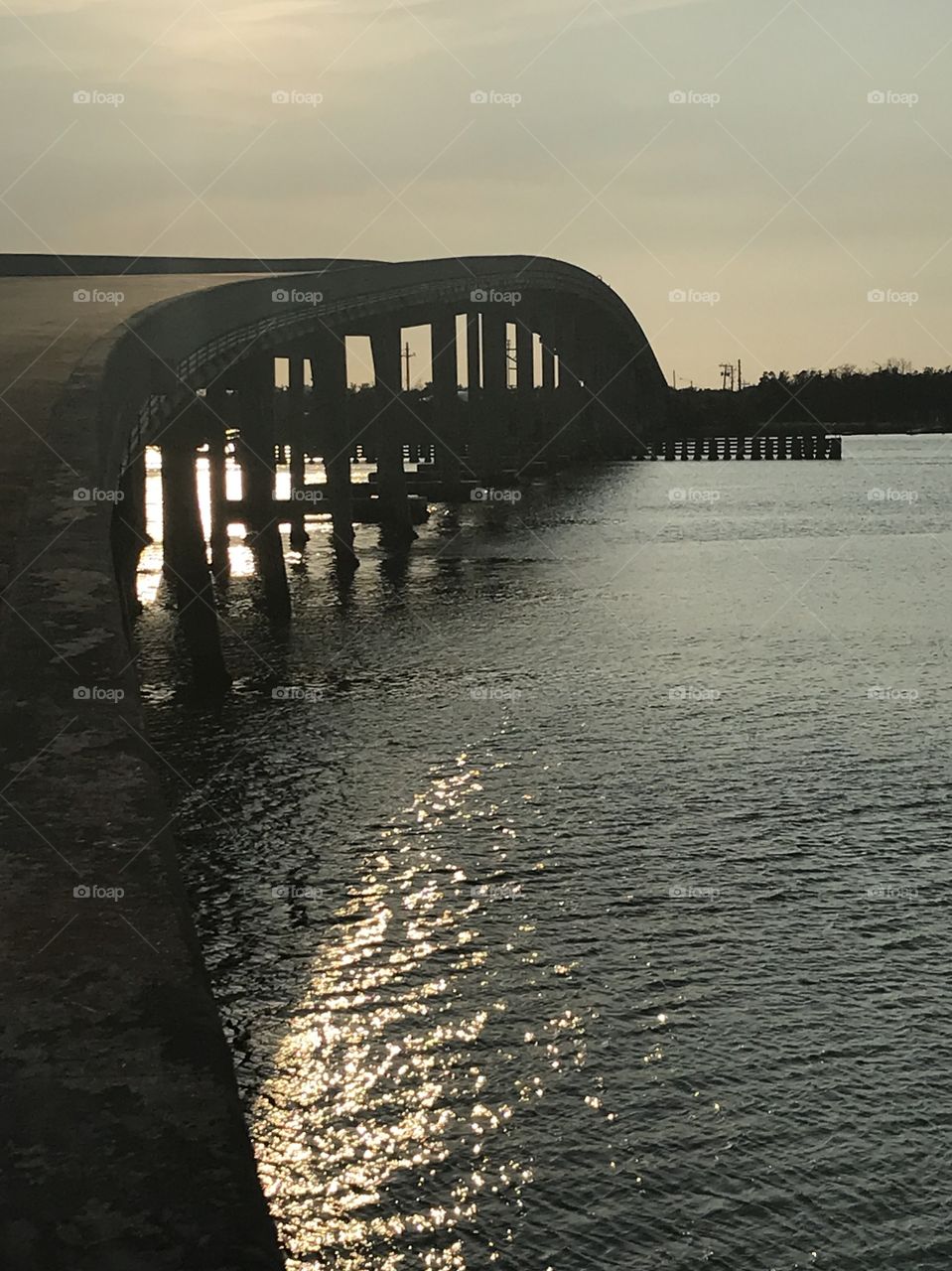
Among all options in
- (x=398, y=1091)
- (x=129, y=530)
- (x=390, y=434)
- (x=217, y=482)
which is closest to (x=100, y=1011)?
(x=398, y=1091)

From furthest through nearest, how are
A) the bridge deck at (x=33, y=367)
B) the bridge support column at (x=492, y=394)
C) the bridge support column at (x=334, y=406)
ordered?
1. the bridge support column at (x=492, y=394)
2. the bridge support column at (x=334, y=406)
3. the bridge deck at (x=33, y=367)

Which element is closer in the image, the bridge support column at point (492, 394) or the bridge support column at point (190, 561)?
the bridge support column at point (190, 561)

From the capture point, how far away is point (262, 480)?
31375mm

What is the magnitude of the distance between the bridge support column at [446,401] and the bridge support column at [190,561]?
31069 millimetres

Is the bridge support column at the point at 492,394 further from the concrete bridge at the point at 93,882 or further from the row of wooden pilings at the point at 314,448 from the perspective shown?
the concrete bridge at the point at 93,882

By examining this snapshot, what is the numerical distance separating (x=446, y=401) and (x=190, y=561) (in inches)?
1566

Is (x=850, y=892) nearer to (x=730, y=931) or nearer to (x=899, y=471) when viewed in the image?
(x=730, y=931)

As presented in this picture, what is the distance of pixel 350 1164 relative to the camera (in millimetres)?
7617

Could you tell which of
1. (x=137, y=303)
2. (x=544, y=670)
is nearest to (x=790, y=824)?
(x=544, y=670)

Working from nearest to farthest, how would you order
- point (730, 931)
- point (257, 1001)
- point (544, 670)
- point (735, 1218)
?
point (735, 1218)
point (257, 1001)
point (730, 931)
point (544, 670)

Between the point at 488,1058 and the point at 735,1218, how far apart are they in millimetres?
2113

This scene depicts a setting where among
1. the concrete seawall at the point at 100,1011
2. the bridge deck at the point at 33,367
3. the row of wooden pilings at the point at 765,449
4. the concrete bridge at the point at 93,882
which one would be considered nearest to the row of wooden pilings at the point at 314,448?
the concrete bridge at the point at 93,882

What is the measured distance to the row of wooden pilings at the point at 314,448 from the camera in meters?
23.3

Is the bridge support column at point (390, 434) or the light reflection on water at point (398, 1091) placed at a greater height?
the bridge support column at point (390, 434)
